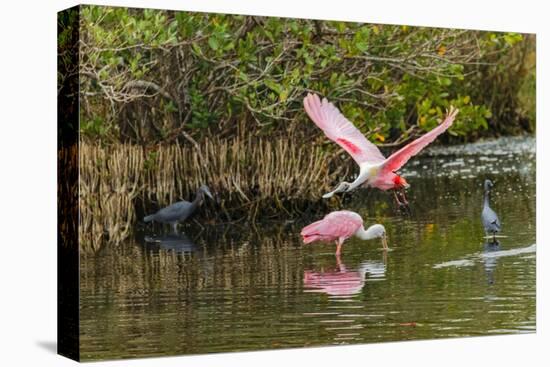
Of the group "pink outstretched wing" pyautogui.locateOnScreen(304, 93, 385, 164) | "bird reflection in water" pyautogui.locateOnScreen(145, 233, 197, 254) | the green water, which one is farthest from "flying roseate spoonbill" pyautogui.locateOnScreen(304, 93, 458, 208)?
"bird reflection in water" pyautogui.locateOnScreen(145, 233, 197, 254)

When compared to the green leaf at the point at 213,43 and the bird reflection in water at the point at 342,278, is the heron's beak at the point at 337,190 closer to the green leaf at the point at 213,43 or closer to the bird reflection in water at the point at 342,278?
the bird reflection in water at the point at 342,278

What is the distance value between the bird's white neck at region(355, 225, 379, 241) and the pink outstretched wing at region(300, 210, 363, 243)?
34 mm

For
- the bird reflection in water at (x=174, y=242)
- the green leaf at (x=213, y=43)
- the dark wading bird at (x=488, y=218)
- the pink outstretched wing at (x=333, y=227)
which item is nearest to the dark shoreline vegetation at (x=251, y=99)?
the green leaf at (x=213, y=43)

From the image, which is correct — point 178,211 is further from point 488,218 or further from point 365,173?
point 488,218

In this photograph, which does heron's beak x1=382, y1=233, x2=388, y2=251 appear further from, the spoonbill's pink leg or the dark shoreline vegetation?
the dark shoreline vegetation

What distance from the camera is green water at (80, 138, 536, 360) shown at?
10.7 metres

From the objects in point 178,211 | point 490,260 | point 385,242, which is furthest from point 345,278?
point 178,211

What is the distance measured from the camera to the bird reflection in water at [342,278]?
11.4m

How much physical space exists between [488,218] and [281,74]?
2161 millimetres

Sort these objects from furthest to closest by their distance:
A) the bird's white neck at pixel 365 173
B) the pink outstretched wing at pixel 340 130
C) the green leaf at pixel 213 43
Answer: the bird's white neck at pixel 365 173 → the pink outstretched wing at pixel 340 130 → the green leaf at pixel 213 43

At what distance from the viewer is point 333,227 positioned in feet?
38.2

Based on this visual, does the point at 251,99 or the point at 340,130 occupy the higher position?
the point at 251,99

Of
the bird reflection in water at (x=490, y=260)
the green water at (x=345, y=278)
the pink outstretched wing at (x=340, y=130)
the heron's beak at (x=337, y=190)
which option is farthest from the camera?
the bird reflection in water at (x=490, y=260)

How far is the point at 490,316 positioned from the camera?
11.9m
